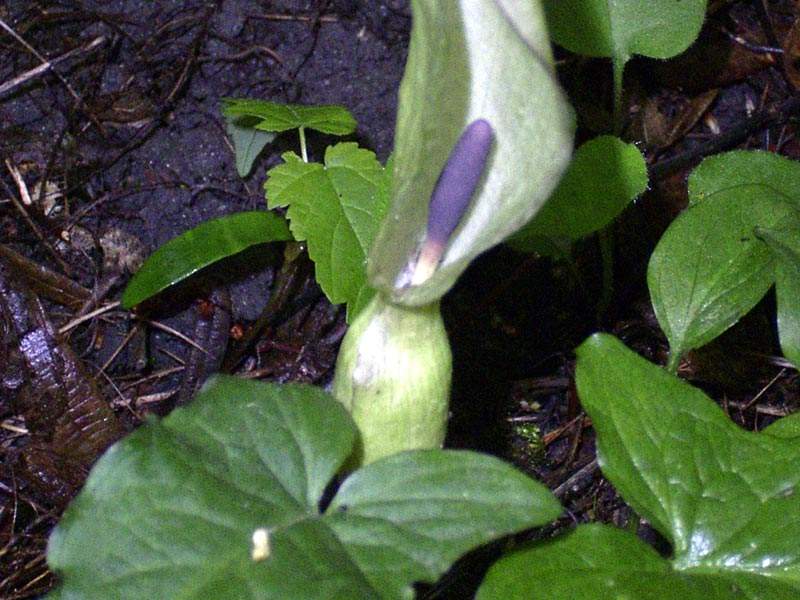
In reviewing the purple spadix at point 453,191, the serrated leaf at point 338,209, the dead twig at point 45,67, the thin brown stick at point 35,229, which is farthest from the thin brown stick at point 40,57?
the purple spadix at point 453,191

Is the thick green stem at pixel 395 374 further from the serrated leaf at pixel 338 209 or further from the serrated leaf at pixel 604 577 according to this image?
the serrated leaf at pixel 338 209

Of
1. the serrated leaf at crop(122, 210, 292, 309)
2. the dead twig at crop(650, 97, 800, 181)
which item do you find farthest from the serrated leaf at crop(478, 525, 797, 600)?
the dead twig at crop(650, 97, 800, 181)

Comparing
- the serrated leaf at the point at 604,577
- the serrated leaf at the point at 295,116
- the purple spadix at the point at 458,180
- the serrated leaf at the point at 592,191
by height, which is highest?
the purple spadix at the point at 458,180

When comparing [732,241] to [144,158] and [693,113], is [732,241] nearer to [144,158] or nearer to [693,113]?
[693,113]

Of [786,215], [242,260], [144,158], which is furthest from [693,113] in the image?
[144,158]

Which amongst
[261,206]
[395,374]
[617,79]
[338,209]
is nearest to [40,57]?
[261,206]

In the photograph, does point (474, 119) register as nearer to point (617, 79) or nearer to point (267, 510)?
point (267, 510)
